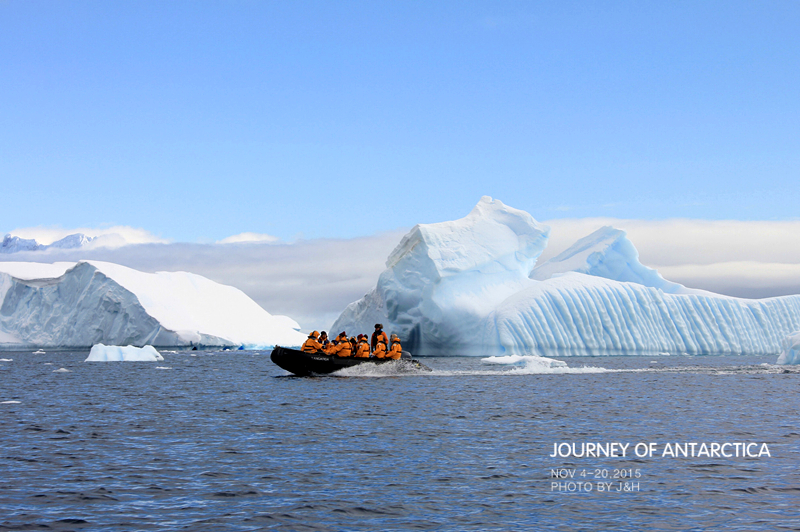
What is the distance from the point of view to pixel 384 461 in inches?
431

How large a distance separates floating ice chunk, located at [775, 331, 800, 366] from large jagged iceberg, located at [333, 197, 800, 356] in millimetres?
9628

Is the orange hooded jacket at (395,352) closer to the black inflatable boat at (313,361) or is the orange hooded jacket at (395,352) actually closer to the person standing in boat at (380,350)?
the black inflatable boat at (313,361)

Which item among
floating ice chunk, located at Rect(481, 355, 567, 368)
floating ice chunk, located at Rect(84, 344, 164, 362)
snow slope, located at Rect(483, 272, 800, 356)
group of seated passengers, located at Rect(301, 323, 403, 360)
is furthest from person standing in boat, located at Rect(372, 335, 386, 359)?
floating ice chunk, located at Rect(84, 344, 164, 362)

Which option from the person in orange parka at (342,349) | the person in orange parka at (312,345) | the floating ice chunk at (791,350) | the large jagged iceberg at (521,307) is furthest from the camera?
the large jagged iceberg at (521,307)

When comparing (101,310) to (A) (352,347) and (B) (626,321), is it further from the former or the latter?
(B) (626,321)

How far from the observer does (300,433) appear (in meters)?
13.6

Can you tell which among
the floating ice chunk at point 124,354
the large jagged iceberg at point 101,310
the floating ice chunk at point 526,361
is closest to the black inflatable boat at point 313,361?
the floating ice chunk at point 526,361

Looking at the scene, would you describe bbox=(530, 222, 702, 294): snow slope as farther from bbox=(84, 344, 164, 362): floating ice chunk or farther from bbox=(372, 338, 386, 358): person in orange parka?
bbox=(84, 344, 164, 362): floating ice chunk


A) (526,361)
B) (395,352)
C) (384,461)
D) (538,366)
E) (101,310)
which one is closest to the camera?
(384,461)

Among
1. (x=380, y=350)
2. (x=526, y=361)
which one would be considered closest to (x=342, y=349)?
(x=380, y=350)

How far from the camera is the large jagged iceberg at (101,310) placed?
195 feet

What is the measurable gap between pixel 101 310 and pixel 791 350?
49.0 meters

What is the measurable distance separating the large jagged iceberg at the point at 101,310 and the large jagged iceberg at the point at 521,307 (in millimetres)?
22199

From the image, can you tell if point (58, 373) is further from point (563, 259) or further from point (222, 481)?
point (563, 259)
